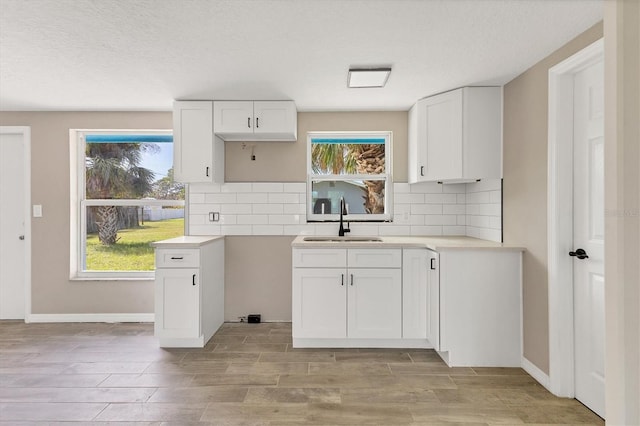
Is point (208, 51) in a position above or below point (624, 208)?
above

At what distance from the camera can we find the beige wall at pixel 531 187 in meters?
2.54

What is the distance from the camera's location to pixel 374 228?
12.6 ft

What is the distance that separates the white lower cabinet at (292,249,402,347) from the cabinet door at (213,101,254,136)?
141cm

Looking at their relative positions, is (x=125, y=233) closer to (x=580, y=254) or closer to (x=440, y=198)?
(x=440, y=198)

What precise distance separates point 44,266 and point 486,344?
437cm

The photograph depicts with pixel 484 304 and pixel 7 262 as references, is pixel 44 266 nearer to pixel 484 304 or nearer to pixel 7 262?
pixel 7 262

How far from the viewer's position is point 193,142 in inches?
138

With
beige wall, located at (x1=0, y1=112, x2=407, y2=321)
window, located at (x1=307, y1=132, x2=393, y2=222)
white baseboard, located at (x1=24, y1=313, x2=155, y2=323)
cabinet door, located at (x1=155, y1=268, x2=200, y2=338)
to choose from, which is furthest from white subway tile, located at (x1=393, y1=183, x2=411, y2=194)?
white baseboard, located at (x1=24, y1=313, x2=155, y2=323)

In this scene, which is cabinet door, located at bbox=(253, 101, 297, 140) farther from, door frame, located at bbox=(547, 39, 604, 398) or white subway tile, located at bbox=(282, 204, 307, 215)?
door frame, located at bbox=(547, 39, 604, 398)

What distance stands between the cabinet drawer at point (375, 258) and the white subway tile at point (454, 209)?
987 millimetres

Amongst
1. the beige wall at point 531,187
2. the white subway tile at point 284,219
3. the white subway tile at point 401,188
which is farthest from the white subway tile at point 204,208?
the beige wall at point 531,187

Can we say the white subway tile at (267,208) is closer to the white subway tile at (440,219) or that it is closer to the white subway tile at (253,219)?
the white subway tile at (253,219)

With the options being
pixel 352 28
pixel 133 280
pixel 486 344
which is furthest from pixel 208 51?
pixel 486 344

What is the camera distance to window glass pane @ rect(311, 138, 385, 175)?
3979 millimetres
